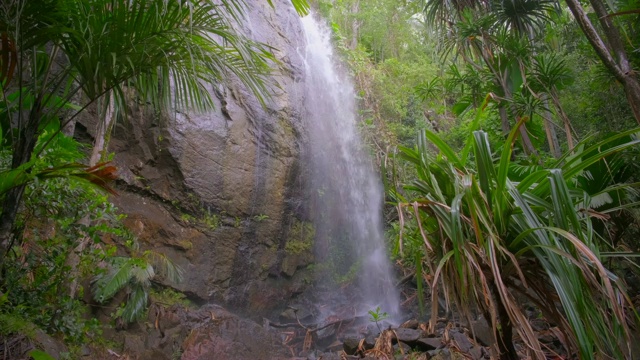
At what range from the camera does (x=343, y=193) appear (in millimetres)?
10219

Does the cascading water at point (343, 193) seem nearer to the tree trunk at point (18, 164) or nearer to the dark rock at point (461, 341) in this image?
the dark rock at point (461, 341)

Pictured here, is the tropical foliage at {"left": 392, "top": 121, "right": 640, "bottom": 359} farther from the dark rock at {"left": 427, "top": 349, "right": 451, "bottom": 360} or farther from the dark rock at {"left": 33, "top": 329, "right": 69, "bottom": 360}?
the dark rock at {"left": 33, "top": 329, "right": 69, "bottom": 360}

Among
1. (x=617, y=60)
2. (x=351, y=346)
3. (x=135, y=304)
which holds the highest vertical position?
(x=617, y=60)

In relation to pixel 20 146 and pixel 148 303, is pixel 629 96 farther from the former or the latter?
pixel 148 303

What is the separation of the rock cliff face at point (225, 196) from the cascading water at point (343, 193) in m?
0.64

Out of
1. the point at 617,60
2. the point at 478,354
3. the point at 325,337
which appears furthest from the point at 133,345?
the point at 617,60

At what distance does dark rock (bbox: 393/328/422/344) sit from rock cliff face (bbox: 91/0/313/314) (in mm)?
3560

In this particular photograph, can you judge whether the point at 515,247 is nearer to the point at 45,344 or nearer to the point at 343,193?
the point at 45,344

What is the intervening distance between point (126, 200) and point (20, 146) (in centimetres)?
502

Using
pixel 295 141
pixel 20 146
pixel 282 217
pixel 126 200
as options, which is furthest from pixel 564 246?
pixel 295 141

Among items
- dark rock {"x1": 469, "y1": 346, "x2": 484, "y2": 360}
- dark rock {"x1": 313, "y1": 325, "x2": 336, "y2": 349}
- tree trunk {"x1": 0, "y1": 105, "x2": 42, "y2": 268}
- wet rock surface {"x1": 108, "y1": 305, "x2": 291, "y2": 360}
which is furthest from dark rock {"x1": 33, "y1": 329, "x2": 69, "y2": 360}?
dark rock {"x1": 313, "y1": 325, "x2": 336, "y2": 349}

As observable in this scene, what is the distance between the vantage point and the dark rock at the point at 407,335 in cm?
484

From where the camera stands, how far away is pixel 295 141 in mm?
9352

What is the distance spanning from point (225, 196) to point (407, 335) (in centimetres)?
429
